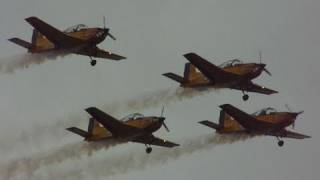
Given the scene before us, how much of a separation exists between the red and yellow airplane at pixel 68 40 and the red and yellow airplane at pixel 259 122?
8342mm

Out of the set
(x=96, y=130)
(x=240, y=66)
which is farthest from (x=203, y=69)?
(x=96, y=130)

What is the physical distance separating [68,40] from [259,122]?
13.0 metres

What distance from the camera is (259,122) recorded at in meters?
78.2

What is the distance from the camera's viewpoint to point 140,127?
7519 cm

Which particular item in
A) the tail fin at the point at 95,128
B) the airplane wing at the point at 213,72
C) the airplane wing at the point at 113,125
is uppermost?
the airplane wing at the point at 213,72

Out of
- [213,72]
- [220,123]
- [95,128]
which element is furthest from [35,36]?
[220,123]

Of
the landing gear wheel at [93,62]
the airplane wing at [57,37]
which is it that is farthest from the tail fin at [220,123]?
the airplane wing at [57,37]

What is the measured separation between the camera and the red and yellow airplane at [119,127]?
74.9 m

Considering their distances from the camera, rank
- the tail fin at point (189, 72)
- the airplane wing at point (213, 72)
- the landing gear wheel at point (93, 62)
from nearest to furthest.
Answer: the landing gear wheel at point (93, 62) → the airplane wing at point (213, 72) → the tail fin at point (189, 72)

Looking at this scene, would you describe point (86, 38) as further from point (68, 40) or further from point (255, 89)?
point (255, 89)

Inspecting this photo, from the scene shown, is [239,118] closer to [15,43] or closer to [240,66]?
[240,66]

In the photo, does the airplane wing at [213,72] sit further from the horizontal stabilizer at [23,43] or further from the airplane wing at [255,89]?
the horizontal stabilizer at [23,43]

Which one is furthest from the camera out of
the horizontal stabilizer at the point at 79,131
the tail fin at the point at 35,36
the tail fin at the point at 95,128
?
the tail fin at the point at 35,36

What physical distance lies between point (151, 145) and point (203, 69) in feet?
19.1
